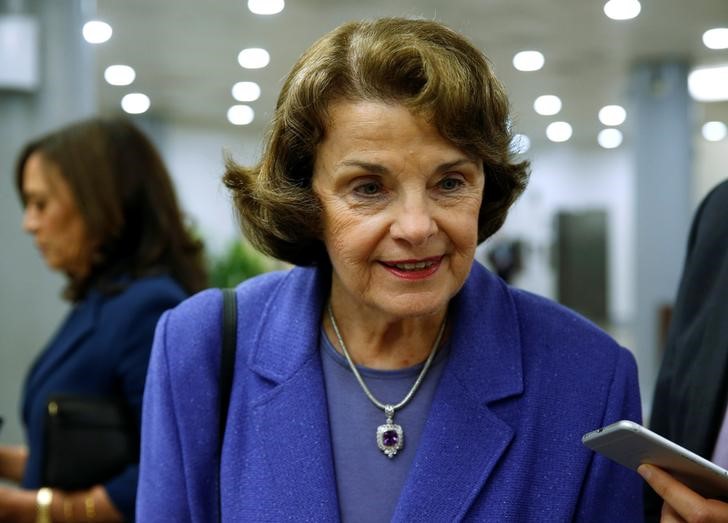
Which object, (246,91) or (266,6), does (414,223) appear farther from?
(246,91)

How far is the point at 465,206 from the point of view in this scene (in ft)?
5.46

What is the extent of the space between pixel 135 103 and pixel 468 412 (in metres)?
14.7

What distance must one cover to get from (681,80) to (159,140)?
30.4ft

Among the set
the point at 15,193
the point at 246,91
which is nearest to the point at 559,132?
the point at 246,91

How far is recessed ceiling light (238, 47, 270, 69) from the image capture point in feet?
37.2

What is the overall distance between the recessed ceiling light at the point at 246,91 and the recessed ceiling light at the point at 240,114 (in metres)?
0.85

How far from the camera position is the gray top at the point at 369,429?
5.56ft

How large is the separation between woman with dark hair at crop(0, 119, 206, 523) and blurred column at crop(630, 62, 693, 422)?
9.69 metres

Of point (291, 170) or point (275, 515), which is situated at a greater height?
point (291, 170)

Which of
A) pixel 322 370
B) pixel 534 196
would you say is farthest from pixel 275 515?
pixel 534 196

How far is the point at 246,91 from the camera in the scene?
14.3m

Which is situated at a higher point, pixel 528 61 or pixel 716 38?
pixel 716 38

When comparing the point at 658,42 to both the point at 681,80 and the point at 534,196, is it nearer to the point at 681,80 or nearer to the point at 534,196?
the point at 681,80

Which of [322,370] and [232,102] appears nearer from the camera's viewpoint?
[322,370]
